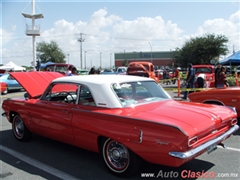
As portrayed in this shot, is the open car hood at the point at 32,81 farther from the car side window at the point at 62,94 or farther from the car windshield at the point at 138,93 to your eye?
the car windshield at the point at 138,93

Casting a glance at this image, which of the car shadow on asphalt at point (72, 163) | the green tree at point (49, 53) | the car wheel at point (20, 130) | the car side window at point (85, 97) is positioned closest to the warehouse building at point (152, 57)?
the green tree at point (49, 53)

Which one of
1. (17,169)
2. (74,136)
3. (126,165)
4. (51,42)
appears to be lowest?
(17,169)

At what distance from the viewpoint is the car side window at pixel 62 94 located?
4.79 m

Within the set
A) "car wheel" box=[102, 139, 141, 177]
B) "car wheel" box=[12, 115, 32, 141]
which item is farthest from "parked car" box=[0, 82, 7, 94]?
"car wheel" box=[102, 139, 141, 177]

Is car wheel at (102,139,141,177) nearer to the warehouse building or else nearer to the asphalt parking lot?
the asphalt parking lot

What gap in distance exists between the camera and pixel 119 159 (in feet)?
11.7

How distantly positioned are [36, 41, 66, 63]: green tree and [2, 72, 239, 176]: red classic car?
2353 inches

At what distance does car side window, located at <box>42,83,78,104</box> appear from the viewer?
15.7 ft

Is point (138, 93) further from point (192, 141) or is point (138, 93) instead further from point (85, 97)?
point (192, 141)

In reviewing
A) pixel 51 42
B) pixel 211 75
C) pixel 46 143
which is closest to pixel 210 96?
pixel 46 143

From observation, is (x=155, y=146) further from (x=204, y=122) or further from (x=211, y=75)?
(x=211, y=75)

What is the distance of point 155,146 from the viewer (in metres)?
3.03

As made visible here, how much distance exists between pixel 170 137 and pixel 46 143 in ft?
10.5

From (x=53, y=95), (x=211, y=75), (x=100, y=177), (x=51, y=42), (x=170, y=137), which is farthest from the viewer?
(x=51, y=42)
